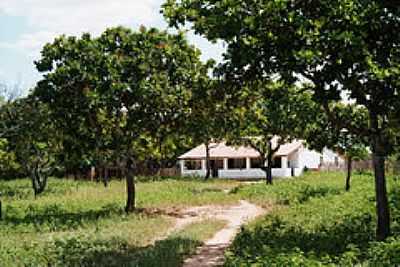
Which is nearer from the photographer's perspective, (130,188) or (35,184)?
(130,188)

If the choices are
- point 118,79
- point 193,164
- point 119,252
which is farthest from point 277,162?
point 119,252

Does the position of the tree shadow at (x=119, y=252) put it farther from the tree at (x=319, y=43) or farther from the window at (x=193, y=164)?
the window at (x=193, y=164)

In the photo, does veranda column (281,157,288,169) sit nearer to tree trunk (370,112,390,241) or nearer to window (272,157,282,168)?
window (272,157,282,168)

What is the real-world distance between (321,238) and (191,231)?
17.0ft

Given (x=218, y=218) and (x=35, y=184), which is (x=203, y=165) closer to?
(x=35, y=184)

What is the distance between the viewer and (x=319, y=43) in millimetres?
12844

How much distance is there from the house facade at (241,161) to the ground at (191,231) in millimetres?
25170

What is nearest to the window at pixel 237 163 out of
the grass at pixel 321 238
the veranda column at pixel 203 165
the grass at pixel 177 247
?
the veranda column at pixel 203 165

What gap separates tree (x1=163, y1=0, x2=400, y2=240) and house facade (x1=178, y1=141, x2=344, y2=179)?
4336 centimetres

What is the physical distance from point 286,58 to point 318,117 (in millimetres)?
6464

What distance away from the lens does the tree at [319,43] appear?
42.0ft

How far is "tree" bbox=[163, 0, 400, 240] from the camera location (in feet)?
42.0

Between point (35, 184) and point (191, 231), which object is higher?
point (35, 184)

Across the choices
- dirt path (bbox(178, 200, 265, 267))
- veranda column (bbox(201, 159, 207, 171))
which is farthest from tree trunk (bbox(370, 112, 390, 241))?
veranda column (bbox(201, 159, 207, 171))
